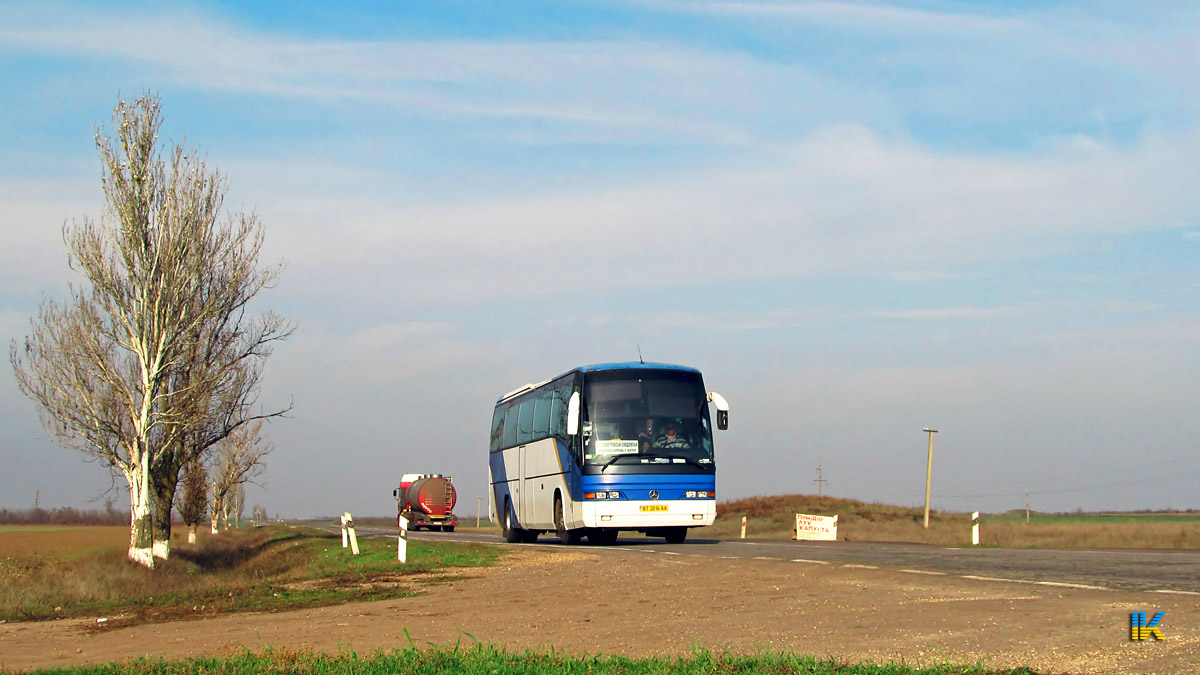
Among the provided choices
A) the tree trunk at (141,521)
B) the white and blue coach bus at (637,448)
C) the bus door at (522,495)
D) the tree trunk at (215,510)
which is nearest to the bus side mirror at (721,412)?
the white and blue coach bus at (637,448)

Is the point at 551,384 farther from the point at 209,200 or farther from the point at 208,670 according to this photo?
the point at 208,670

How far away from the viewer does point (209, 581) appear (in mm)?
26781

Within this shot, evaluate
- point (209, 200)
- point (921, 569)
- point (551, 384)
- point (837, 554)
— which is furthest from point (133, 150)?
point (921, 569)

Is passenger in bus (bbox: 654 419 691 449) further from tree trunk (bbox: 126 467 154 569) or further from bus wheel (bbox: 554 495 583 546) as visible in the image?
tree trunk (bbox: 126 467 154 569)

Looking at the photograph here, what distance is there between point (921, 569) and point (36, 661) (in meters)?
11.2

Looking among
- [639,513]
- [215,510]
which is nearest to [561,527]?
[639,513]

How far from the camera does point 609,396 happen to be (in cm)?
2473

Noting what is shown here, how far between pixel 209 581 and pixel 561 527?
888cm

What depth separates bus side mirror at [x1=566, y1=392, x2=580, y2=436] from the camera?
81.1ft

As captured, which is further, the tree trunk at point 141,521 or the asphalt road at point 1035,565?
the tree trunk at point 141,521

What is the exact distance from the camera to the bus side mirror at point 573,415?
2473 cm

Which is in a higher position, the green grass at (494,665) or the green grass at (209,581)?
the green grass at (494,665)

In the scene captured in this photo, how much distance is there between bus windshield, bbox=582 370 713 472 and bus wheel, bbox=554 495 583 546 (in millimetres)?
2887

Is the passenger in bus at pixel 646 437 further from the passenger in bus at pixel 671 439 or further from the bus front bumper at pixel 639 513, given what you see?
the bus front bumper at pixel 639 513
